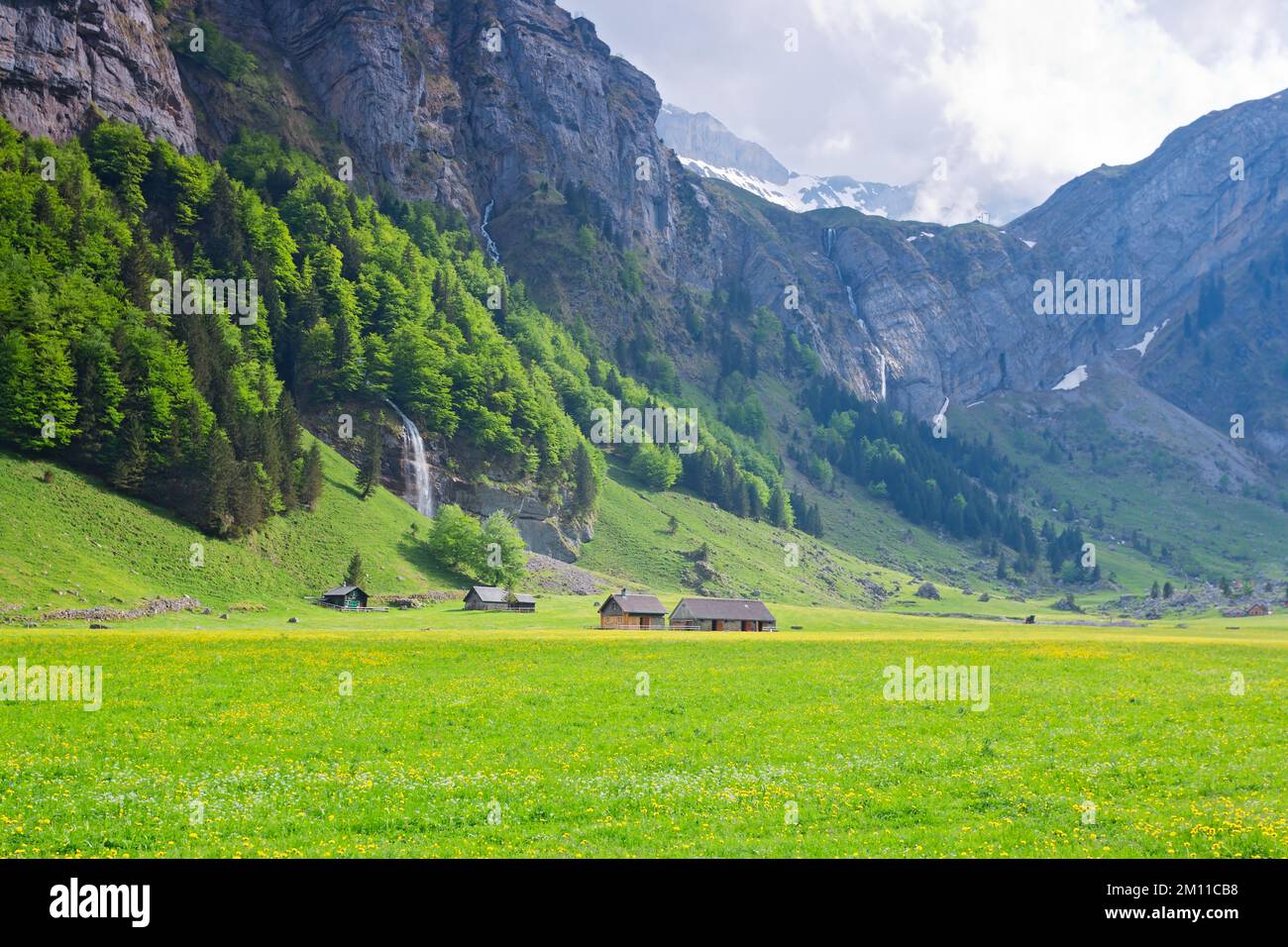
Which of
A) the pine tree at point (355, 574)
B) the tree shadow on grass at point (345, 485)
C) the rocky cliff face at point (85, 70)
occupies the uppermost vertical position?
the rocky cliff face at point (85, 70)

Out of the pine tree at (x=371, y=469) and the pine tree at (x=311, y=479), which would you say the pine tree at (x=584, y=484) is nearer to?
the pine tree at (x=371, y=469)

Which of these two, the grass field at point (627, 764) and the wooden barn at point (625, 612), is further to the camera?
the wooden barn at point (625, 612)

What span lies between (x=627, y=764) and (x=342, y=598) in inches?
3047

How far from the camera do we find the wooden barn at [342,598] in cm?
9256

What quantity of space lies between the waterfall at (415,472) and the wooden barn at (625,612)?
55236 mm

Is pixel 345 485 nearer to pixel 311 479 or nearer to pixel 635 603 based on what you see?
pixel 311 479

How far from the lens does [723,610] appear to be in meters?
99.3

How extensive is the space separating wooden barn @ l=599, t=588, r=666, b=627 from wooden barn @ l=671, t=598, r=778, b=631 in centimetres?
322

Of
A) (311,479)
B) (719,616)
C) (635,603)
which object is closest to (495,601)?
(635,603)

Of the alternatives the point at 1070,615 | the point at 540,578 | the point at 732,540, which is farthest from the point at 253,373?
the point at 1070,615

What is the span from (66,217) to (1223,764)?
139 metres

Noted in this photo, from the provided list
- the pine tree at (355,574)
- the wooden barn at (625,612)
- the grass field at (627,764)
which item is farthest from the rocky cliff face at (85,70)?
the grass field at (627,764)
